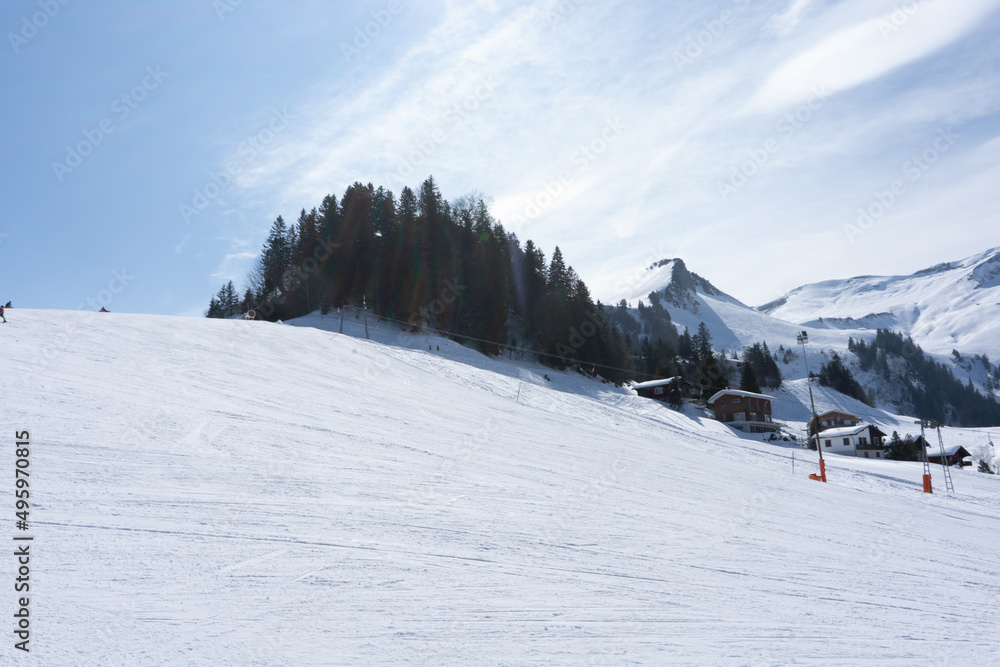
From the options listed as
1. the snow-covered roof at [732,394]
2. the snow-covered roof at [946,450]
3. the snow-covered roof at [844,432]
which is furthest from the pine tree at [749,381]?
the snow-covered roof at [946,450]

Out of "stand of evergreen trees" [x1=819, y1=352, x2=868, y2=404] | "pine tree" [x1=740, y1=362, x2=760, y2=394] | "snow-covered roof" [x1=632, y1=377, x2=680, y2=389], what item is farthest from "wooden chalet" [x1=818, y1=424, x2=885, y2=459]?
"stand of evergreen trees" [x1=819, y1=352, x2=868, y2=404]

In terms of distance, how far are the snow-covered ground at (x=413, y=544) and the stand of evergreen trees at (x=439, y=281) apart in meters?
29.3

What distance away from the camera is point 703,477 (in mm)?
15219

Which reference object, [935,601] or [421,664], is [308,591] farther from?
[935,601]

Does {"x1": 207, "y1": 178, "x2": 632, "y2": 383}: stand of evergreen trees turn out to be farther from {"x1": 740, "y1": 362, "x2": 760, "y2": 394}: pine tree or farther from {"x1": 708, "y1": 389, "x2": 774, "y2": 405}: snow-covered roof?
{"x1": 740, "y1": 362, "x2": 760, "y2": 394}: pine tree

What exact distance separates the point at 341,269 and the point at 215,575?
43.4m

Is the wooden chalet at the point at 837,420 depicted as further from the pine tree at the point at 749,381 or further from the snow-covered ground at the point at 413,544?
the snow-covered ground at the point at 413,544

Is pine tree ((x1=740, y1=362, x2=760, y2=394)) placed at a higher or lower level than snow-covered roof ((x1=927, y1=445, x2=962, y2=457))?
higher

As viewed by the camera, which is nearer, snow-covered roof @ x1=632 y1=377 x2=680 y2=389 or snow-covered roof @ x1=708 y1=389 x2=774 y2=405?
snow-covered roof @ x1=632 y1=377 x2=680 y2=389

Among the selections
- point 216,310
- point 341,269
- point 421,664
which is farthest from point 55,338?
point 216,310

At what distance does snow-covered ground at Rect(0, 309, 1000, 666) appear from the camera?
548 cm

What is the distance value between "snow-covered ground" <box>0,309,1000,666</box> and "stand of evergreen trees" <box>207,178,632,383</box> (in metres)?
29.3

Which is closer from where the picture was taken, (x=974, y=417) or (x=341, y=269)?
(x=341, y=269)

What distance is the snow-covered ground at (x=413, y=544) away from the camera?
548cm
